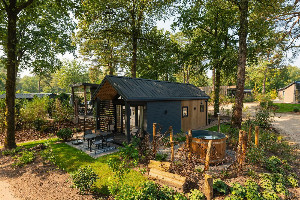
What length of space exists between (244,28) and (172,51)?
9.84 meters

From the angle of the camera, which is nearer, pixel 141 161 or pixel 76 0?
pixel 141 161

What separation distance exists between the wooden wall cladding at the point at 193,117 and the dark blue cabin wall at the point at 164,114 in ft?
3.20

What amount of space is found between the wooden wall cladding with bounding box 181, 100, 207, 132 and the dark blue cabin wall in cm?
97

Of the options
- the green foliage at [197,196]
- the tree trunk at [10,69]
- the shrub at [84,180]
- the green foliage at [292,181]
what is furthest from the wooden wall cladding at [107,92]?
the green foliage at [292,181]

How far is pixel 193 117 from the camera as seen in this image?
16109mm

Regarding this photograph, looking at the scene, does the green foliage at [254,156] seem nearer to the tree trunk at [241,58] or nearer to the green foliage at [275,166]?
the green foliage at [275,166]

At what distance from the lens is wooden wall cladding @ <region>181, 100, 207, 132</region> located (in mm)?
15056

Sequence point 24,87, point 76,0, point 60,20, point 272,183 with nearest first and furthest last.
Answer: point 272,183
point 76,0
point 60,20
point 24,87

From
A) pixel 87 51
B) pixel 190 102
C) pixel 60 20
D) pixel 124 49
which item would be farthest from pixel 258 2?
pixel 60 20

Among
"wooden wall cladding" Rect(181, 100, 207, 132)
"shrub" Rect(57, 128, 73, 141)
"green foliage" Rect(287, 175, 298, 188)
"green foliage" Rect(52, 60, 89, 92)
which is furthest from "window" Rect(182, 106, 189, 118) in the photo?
"green foliage" Rect(52, 60, 89, 92)

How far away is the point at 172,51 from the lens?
21547 mm

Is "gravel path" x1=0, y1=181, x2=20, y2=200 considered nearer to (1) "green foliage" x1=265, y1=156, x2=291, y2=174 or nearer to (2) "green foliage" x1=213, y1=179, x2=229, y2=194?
(2) "green foliage" x1=213, y1=179, x2=229, y2=194

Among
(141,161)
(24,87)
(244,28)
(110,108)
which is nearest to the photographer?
(141,161)

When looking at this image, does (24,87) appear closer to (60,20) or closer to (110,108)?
(60,20)
